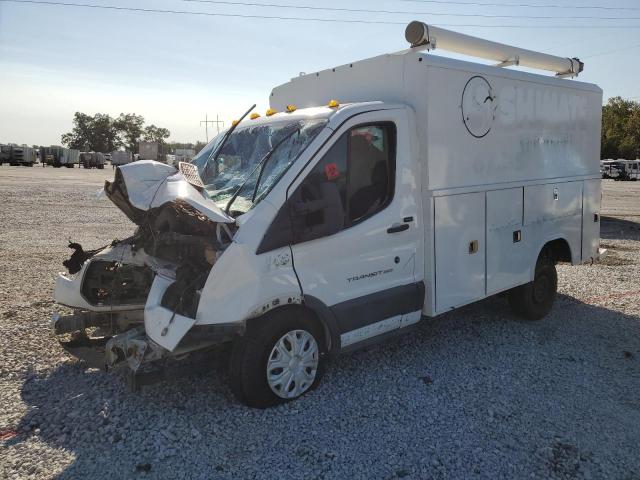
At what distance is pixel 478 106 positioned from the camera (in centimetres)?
529

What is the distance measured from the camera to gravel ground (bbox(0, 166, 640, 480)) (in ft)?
11.2

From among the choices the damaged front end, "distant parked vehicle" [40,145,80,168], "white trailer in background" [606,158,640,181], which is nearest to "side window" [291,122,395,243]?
the damaged front end

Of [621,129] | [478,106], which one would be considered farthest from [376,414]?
[621,129]

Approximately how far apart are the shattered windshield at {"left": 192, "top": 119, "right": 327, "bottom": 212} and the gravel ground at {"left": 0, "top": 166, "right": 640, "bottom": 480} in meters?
1.41

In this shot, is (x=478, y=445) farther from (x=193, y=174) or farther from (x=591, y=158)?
(x=591, y=158)

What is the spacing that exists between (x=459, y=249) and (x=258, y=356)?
2.40m

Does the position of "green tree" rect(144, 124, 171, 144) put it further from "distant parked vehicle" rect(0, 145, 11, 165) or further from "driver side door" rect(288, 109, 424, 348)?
"driver side door" rect(288, 109, 424, 348)

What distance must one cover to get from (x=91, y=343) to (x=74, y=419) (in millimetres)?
918

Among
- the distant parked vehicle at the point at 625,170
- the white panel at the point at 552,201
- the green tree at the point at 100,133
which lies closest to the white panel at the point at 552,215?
the white panel at the point at 552,201

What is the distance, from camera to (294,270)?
4.02 meters

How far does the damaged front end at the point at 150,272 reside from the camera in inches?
149

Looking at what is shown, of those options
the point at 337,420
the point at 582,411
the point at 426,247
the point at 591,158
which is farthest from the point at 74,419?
the point at 591,158

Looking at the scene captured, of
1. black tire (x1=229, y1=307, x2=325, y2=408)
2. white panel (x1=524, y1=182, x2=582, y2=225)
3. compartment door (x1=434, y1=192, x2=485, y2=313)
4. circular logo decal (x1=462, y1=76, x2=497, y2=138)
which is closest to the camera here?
black tire (x1=229, y1=307, x2=325, y2=408)

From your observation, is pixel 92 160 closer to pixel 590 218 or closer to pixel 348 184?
pixel 590 218
